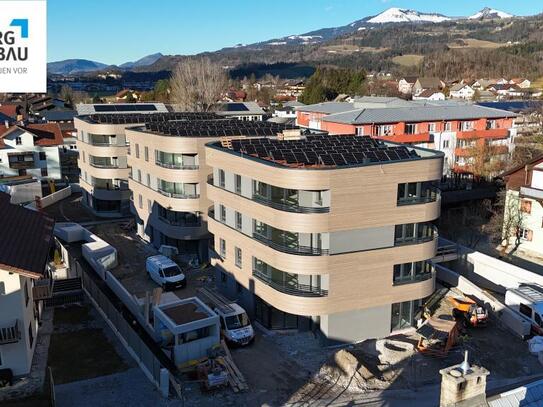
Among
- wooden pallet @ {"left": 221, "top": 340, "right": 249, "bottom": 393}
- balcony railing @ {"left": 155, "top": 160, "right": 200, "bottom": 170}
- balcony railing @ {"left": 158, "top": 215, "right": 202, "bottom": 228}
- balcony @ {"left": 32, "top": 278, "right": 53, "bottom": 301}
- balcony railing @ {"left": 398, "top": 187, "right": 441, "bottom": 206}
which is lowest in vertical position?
wooden pallet @ {"left": 221, "top": 340, "right": 249, "bottom": 393}

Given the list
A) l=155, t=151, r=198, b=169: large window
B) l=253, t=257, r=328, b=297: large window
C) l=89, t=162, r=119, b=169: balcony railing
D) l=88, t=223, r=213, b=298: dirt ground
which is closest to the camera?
l=253, t=257, r=328, b=297: large window

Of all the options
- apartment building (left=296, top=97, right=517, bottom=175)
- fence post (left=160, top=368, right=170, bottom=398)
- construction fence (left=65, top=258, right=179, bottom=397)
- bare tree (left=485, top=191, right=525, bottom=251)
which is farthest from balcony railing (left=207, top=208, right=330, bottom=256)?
apartment building (left=296, top=97, right=517, bottom=175)

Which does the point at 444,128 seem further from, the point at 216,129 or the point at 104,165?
the point at 104,165

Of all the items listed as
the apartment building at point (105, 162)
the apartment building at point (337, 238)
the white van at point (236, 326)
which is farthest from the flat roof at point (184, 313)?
the apartment building at point (105, 162)

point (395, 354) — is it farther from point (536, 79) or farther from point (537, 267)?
point (536, 79)

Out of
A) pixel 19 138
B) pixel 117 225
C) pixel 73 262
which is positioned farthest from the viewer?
pixel 19 138

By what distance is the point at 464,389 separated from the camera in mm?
16125

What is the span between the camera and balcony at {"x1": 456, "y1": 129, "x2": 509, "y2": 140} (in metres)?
71.2

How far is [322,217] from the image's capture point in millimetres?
29781

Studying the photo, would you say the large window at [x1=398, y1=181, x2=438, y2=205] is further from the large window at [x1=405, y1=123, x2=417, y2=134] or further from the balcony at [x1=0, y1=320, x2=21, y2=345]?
the large window at [x1=405, y1=123, x2=417, y2=134]

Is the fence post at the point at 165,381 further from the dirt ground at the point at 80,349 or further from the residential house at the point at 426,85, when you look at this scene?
the residential house at the point at 426,85

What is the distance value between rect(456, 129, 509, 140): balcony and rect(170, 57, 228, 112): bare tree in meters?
51.8

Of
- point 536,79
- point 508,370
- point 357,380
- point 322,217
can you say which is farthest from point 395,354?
point 536,79

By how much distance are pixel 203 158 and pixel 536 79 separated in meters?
190
